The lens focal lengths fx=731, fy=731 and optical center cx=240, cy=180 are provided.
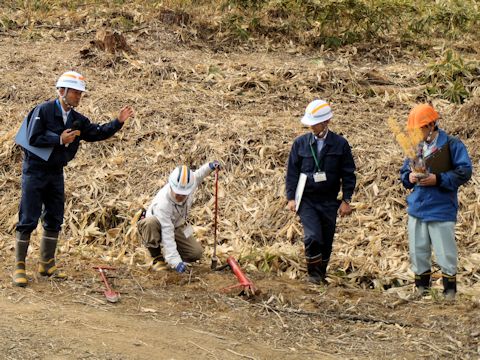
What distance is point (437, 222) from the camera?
606 centimetres

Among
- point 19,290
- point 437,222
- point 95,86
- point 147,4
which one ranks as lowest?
point 19,290

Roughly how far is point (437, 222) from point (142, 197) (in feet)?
13.1

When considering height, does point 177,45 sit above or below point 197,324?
above

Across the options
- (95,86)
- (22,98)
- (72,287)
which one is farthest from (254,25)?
(72,287)

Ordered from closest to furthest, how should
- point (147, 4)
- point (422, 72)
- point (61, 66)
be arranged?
1. point (422, 72)
2. point (61, 66)
3. point (147, 4)

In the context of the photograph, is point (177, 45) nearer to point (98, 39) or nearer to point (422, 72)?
point (98, 39)

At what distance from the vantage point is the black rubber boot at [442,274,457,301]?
20.3 ft

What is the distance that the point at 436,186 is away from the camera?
6.00 m

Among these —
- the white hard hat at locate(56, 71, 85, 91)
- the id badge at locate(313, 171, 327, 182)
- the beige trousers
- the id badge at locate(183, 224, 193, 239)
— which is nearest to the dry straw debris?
the beige trousers

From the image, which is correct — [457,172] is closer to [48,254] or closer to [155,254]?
[155,254]

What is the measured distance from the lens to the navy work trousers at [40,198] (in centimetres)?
640

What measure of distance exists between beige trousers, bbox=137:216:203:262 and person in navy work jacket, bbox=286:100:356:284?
1193 millimetres

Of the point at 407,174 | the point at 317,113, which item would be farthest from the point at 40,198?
the point at 407,174

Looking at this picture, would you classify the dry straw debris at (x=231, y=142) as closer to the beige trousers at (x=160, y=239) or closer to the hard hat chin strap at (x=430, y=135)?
the beige trousers at (x=160, y=239)
